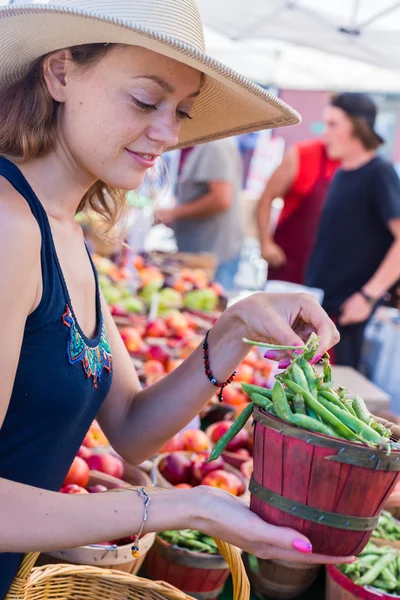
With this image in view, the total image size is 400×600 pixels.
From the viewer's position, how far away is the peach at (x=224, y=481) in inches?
97.6

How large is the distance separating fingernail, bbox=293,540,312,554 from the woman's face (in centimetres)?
91

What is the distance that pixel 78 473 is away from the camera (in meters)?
2.28

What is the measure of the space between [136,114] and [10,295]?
532 millimetres

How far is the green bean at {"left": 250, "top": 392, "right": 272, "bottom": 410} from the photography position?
1427 millimetres

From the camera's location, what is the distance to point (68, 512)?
1.34m

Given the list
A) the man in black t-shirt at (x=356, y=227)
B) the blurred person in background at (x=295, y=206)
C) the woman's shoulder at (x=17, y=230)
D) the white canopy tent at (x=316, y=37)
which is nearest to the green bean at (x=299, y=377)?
the woman's shoulder at (x=17, y=230)

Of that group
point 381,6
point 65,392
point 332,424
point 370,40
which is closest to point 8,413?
point 65,392

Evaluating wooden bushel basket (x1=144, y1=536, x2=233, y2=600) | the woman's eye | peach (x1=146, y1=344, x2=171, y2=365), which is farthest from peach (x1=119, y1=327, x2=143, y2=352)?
the woman's eye

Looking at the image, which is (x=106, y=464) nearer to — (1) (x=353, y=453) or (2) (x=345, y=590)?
(2) (x=345, y=590)

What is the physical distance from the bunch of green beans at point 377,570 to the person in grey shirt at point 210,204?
4.76m

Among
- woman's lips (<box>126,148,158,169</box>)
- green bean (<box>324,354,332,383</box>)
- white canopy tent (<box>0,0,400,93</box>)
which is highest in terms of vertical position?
white canopy tent (<box>0,0,400,93</box>)

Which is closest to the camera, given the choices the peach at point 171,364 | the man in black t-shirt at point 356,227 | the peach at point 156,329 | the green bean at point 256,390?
the green bean at point 256,390

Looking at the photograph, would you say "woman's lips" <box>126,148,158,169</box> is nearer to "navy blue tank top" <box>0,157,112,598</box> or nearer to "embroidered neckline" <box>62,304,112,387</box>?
"navy blue tank top" <box>0,157,112,598</box>

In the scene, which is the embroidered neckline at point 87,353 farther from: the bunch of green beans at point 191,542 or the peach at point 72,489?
the bunch of green beans at point 191,542
